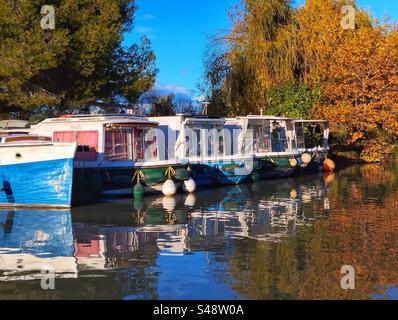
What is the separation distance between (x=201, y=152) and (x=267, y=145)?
5059 mm

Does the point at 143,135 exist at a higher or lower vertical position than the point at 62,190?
higher

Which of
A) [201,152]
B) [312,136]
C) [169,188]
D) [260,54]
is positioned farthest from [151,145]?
[312,136]

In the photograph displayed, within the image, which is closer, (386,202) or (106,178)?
(386,202)

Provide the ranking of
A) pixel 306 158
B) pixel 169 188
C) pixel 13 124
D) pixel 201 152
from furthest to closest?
1. pixel 306 158
2. pixel 201 152
3. pixel 13 124
4. pixel 169 188

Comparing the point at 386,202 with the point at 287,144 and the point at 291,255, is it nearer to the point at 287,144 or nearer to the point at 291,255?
the point at 291,255

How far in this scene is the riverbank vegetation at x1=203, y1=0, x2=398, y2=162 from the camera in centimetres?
3362

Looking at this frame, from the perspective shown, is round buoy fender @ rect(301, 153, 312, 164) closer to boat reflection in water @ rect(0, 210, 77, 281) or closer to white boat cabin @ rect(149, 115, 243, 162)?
white boat cabin @ rect(149, 115, 243, 162)

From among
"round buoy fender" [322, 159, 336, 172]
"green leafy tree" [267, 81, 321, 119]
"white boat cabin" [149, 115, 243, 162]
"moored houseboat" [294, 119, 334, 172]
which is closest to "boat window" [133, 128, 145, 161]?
"white boat cabin" [149, 115, 243, 162]

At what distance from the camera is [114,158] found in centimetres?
2041

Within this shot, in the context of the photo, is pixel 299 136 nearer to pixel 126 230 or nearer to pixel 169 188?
pixel 169 188

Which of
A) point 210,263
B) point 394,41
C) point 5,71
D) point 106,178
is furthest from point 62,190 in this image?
point 394,41

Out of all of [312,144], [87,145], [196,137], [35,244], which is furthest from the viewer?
[312,144]

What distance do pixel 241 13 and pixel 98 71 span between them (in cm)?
1266

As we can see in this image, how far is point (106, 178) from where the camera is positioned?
1936cm
